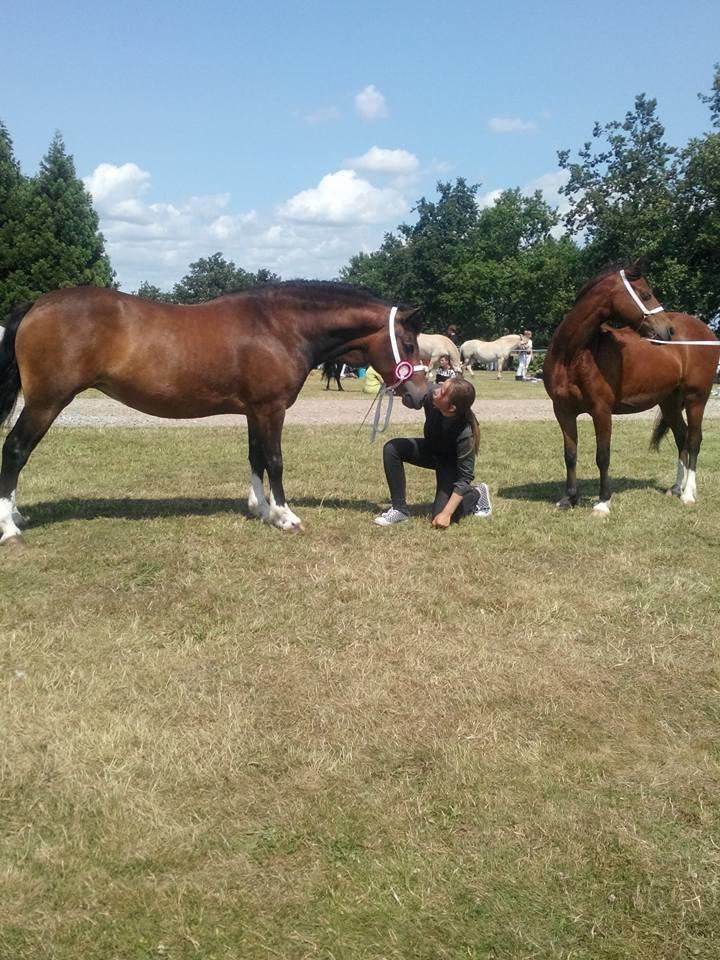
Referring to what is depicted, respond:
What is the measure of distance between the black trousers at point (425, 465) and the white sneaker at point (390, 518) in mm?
57

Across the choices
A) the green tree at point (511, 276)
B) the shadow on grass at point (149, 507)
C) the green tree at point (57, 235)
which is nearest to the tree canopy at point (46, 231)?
the green tree at point (57, 235)

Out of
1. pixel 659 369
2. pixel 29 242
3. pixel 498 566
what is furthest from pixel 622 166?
pixel 498 566

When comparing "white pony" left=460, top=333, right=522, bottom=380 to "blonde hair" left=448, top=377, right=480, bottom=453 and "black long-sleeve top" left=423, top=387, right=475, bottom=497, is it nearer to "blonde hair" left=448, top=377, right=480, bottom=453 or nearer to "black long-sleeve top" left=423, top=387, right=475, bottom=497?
"black long-sleeve top" left=423, top=387, right=475, bottom=497

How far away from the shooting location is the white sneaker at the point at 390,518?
24.7 ft

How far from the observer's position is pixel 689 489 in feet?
29.7

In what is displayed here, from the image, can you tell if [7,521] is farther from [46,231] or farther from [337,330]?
[46,231]

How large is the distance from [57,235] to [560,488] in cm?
3307

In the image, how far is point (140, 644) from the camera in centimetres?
478

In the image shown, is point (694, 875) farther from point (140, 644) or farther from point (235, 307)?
point (235, 307)

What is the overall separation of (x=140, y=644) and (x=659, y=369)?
6229mm

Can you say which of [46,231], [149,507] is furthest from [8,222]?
[149,507]

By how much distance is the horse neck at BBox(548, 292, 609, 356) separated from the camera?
26.5 feet

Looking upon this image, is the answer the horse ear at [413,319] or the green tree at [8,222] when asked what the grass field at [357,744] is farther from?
the green tree at [8,222]

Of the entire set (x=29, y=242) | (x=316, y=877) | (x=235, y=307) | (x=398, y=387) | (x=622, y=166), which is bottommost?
(x=316, y=877)
